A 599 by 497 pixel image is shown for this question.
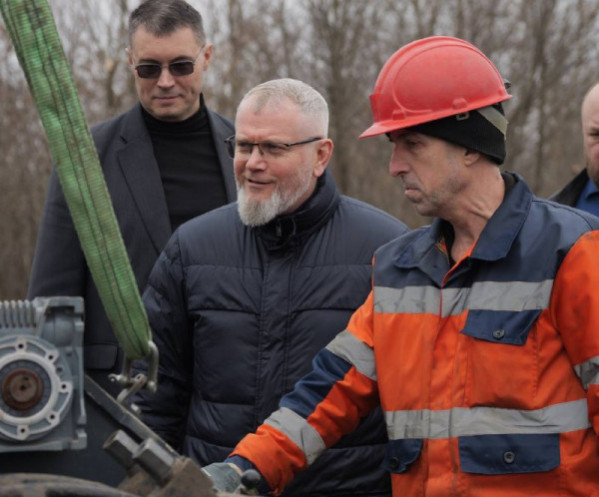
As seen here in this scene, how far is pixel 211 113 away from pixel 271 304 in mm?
1235

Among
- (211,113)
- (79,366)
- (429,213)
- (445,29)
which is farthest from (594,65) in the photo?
(79,366)

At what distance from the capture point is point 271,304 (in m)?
3.75

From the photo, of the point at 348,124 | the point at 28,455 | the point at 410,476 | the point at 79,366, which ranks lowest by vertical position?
the point at 348,124

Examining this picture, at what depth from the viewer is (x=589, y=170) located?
4.70 meters

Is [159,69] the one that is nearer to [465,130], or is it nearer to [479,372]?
[465,130]

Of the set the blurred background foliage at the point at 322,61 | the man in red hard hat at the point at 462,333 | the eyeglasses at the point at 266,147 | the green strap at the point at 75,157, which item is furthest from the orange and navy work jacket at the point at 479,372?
the blurred background foliage at the point at 322,61

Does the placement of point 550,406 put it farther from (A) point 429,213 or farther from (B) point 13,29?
(B) point 13,29

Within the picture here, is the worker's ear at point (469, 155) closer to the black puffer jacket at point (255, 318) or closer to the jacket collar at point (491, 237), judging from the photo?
the jacket collar at point (491, 237)

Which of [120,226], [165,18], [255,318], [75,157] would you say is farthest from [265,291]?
[75,157]

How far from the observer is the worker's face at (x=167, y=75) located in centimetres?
451

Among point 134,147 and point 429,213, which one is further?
point 134,147

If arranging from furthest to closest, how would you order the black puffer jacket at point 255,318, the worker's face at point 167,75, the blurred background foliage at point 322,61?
1. the blurred background foliage at point 322,61
2. the worker's face at point 167,75
3. the black puffer jacket at point 255,318

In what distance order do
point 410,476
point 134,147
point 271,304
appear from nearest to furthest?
point 410,476, point 271,304, point 134,147

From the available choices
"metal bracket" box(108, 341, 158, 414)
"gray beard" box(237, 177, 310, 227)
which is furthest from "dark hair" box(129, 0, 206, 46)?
"metal bracket" box(108, 341, 158, 414)
